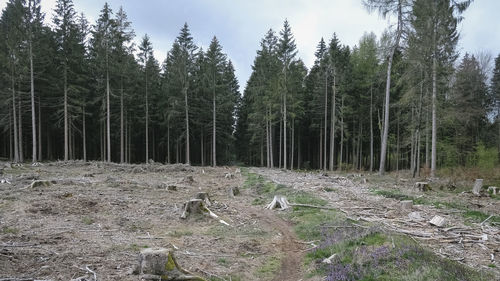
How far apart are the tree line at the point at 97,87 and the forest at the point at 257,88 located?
15 centimetres

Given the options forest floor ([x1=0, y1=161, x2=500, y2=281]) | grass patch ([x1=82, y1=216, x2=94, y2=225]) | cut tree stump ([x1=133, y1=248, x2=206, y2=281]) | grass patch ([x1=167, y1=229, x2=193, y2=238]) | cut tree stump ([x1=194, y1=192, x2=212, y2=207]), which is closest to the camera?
cut tree stump ([x1=133, y1=248, x2=206, y2=281])

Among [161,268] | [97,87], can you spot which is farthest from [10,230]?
[97,87]

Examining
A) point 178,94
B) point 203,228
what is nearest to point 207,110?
point 178,94

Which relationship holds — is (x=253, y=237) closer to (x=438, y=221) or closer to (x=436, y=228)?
(x=436, y=228)

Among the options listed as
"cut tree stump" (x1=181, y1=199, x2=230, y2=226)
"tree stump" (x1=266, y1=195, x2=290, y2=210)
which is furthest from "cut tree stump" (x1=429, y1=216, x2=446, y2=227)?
"cut tree stump" (x1=181, y1=199, x2=230, y2=226)

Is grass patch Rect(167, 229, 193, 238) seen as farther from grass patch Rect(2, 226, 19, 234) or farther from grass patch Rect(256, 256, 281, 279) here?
grass patch Rect(2, 226, 19, 234)

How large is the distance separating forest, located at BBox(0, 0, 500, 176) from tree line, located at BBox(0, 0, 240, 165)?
0.15m

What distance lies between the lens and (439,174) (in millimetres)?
20906

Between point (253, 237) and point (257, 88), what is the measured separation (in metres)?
30.9

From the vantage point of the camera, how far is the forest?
2122 centimetres

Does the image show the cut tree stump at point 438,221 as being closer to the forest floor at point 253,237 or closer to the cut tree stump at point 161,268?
the forest floor at point 253,237

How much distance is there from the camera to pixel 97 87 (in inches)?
1292

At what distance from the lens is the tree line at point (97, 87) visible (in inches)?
1142

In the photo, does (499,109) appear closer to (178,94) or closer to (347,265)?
(178,94)
